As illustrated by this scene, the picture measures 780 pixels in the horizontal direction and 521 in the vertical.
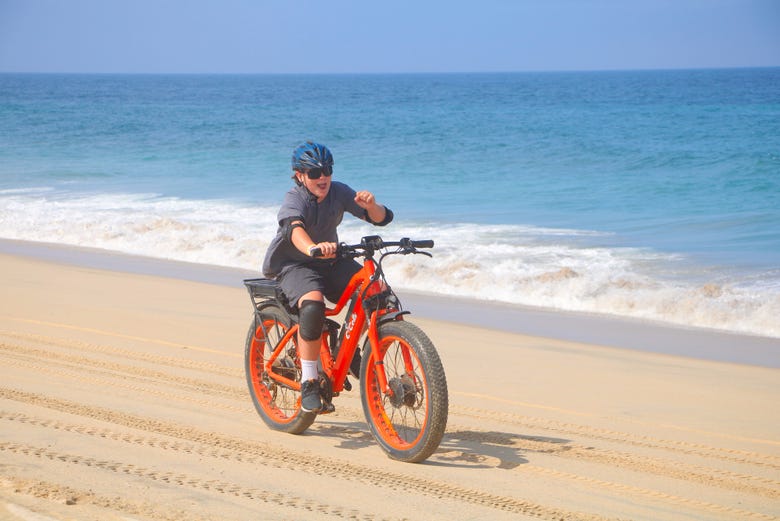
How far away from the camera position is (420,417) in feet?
18.6

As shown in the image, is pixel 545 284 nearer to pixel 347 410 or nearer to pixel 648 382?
pixel 648 382

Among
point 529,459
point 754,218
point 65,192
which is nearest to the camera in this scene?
point 529,459

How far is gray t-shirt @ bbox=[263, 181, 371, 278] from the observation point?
5.26 meters

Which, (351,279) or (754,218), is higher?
(754,218)

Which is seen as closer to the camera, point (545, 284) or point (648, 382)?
point (648, 382)

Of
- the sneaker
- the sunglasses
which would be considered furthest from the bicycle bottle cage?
the sunglasses

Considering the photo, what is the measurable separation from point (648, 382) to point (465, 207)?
1353 centimetres

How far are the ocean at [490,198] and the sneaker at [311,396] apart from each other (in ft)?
21.5

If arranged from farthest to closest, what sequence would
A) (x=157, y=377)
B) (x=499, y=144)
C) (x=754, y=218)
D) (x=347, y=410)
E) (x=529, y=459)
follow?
(x=499, y=144) → (x=754, y=218) → (x=157, y=377) → (x=347, y=410) → (x=529, y=459)

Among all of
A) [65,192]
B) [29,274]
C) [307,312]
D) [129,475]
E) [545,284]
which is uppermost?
[65,192]

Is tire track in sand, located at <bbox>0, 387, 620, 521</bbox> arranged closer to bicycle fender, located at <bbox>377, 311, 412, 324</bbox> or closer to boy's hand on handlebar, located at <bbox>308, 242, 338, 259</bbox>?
bicycle fender, located at <bbox>377, 311, 412, 324</bbox>

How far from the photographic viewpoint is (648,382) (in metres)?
7.48

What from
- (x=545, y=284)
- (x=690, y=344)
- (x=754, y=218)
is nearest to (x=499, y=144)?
(x=754, y=218)

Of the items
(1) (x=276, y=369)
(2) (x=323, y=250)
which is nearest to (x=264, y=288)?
(1) (x=276, y=369)
